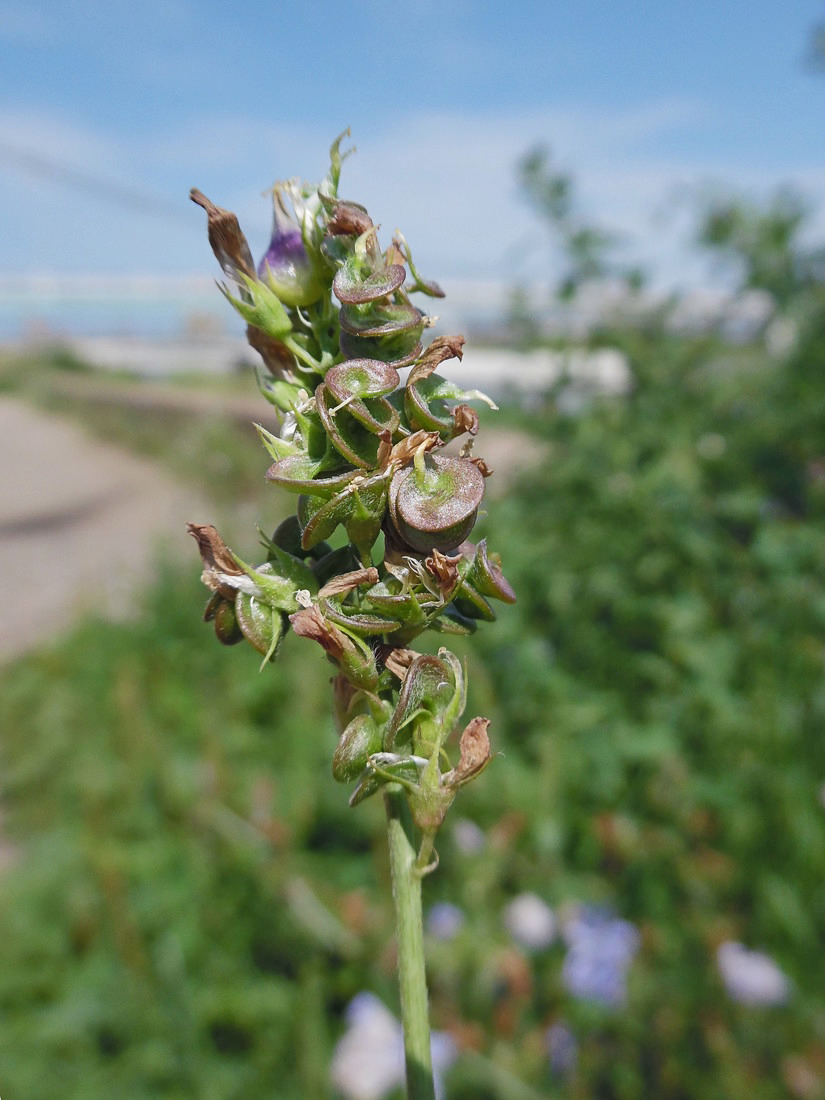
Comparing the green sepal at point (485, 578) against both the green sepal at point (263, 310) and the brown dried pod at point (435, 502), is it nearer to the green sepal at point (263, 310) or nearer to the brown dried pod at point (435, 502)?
the brown dried pod at point (435, 502)

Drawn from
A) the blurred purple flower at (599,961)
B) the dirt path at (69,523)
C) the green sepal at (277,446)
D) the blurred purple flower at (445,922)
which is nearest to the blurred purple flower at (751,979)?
the blurred purple flower at (599,961)

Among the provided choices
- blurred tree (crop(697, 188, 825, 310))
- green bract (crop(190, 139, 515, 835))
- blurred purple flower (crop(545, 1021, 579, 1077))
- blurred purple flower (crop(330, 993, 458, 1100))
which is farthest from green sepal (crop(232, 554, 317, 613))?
blurred tree (crop(697, 188, 825, 310))

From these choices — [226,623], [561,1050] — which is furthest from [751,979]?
[226,623]

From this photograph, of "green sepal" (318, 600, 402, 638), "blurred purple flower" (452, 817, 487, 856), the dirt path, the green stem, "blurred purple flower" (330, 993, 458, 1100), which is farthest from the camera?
the dirt path

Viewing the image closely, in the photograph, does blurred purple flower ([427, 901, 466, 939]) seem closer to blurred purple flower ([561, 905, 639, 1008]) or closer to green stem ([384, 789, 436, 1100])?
blurred purple flower ([561, 905, 639, 1008])

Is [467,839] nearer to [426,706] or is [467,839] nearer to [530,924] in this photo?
[530,924]
